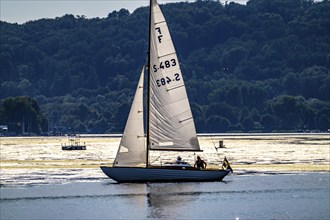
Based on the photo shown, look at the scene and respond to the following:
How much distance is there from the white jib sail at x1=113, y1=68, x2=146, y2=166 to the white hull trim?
932 mm

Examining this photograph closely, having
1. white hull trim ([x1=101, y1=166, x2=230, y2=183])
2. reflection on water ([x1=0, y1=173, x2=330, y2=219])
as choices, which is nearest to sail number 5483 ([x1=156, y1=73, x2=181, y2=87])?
white hull trim ([x1=101, y1=166, x2=230, y2=183])

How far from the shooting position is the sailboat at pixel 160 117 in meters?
89.1

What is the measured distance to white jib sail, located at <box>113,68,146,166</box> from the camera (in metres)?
88.8


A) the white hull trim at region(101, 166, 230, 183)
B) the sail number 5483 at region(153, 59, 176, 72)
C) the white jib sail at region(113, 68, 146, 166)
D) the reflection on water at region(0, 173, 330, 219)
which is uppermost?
the sail number 5483 at region(153, 59, 176, 72)

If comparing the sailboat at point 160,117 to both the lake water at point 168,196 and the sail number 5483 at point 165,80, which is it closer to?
the sail number 5483 at point 165,80

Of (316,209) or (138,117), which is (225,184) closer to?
(138,117)

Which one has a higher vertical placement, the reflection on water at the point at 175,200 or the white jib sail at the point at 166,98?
the white jib sail at the point at 166,98

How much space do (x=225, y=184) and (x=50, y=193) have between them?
15707 millimetres

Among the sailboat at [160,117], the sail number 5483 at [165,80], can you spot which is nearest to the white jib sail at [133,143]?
the sailboat at [160,117]

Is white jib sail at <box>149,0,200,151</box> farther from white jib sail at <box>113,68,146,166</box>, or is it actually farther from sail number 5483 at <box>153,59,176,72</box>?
white jib sail at <box>113,68,146,166</box>

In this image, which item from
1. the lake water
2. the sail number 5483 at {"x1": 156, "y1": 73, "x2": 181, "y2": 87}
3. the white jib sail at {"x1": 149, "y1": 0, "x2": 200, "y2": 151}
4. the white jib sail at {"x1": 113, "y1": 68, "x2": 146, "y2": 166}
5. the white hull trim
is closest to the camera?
the lake water

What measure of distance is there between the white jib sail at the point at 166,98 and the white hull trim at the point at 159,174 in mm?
3659

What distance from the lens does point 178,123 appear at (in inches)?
3627

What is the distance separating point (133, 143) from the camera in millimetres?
88750
